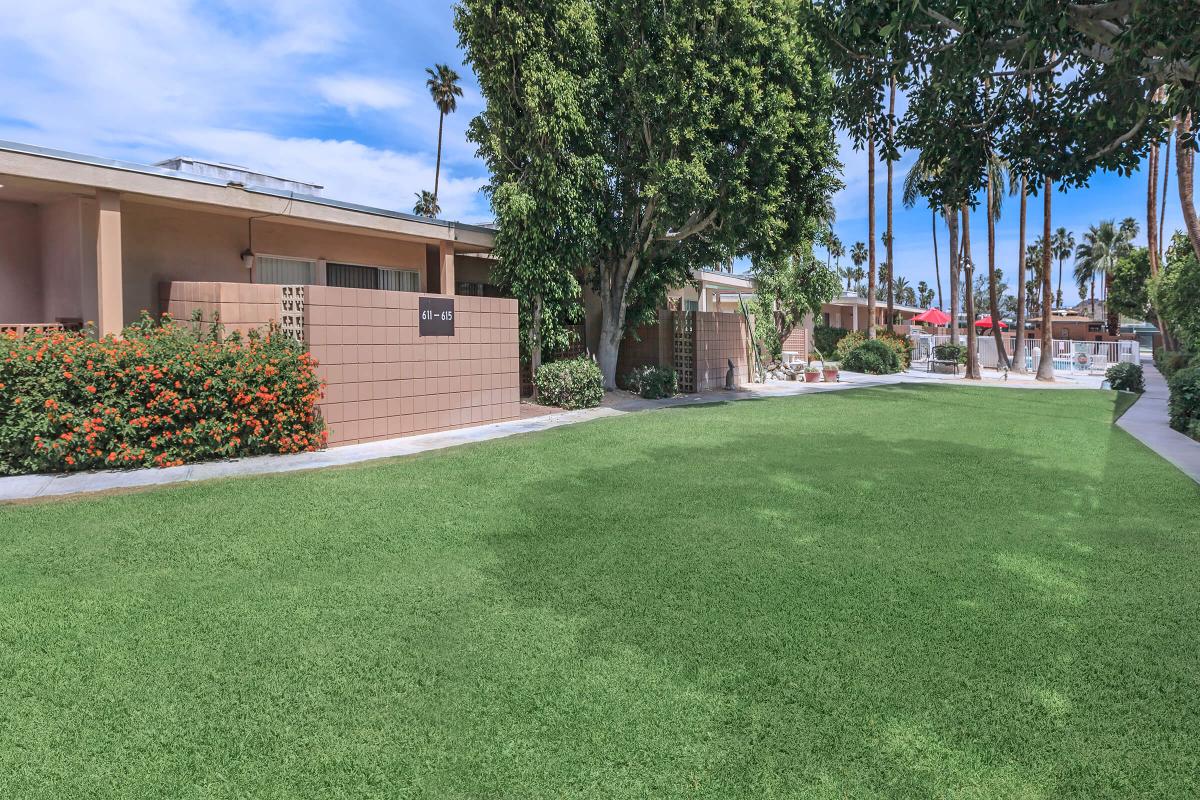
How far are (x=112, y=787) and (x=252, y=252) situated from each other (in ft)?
37.7

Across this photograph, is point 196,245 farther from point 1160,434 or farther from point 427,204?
point 427,204

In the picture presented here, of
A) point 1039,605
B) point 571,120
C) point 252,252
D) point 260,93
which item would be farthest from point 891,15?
point 260,93

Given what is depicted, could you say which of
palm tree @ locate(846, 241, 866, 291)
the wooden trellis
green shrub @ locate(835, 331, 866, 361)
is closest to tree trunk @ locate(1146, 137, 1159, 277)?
green shrub @ locate(835, 331, 866, 361)

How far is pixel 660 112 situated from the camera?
615 inches

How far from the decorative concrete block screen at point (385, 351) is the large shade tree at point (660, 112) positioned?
3.16 meters

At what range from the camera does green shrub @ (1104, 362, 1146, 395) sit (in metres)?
21.1

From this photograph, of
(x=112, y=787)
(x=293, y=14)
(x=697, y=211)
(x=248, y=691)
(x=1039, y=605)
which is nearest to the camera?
(x=112, y=787)

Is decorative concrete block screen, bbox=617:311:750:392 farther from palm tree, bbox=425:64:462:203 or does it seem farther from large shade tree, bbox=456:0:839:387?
palm tree, bbox=425:64:462:203

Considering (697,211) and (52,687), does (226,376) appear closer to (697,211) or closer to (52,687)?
(52,687)

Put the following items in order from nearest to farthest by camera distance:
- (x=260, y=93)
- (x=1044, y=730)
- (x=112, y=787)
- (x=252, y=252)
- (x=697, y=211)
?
(x=112, y=787) < (x=1044, y=730) < (x=252, y=252) < (x=697, y=211) < (x=260, y=93)

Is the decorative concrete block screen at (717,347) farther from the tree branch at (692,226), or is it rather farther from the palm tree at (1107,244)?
the palm tree at (1107,244)

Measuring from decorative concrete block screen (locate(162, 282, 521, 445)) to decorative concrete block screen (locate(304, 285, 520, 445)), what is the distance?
0.6 inches

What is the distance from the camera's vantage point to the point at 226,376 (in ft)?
30.2

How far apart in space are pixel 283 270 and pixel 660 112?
8.27 m
